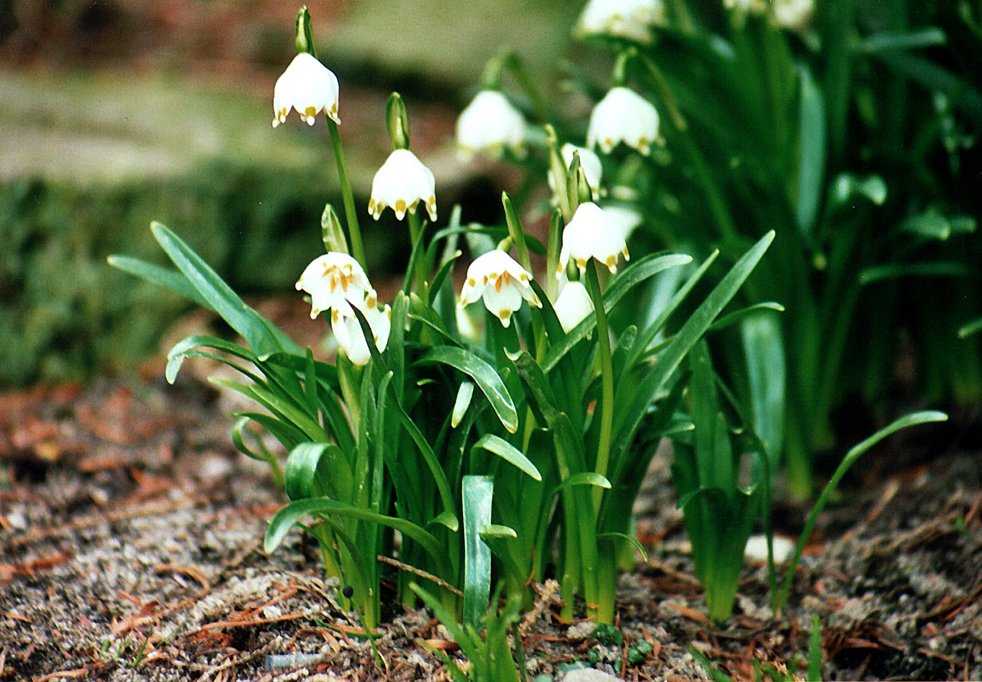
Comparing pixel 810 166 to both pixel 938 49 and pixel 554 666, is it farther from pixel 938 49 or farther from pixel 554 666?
pixel 554 666

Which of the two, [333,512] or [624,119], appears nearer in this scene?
[333,512]

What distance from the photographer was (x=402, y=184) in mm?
1521

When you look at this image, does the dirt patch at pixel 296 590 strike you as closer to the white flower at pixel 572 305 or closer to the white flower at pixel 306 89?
the white flower at pixel 572 305

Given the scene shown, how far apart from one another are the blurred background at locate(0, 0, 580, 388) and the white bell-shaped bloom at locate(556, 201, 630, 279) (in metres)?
2.07

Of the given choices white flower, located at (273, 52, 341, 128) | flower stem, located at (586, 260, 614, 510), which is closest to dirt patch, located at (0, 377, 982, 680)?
flower stem, located at (586, 260, 614, 510)

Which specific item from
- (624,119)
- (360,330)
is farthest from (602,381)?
(624,119)

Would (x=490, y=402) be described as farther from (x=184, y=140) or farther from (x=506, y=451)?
(x=184, y=140)

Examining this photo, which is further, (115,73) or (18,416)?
(115,73)

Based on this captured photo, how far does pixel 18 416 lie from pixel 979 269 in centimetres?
262

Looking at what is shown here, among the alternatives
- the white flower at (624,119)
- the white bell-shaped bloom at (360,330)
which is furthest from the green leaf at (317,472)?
the white flower at (624,119)

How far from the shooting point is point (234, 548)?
1988mm

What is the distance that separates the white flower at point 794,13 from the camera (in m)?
2.47

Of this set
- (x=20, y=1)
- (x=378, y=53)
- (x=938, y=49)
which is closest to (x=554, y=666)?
(x=938, y=49)

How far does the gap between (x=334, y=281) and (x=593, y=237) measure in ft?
1.26
